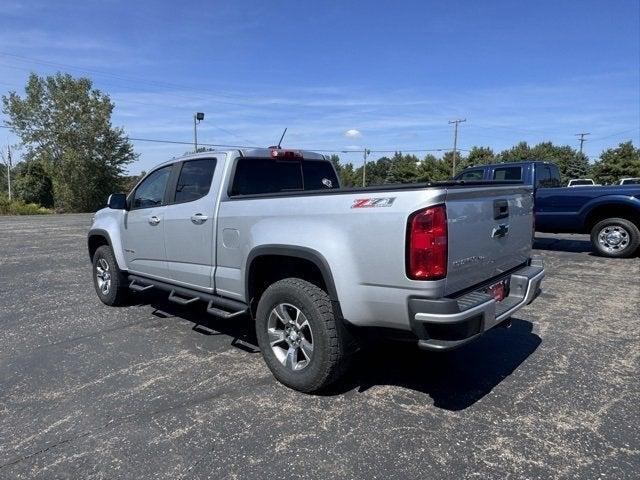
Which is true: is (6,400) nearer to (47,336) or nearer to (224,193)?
(47,336)

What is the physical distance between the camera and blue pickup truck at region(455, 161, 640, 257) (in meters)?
Answer: 9.32

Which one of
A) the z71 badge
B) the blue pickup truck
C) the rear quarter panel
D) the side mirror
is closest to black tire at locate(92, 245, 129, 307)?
the side mirror

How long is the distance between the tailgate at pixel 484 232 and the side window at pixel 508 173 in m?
7.24

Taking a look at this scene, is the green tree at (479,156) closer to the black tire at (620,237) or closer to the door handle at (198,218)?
the black tire at (620,237)

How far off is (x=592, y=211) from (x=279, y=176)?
779 cm

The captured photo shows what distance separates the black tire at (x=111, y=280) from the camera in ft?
19.6

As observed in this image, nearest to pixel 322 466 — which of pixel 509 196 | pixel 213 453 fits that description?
pixel 213 453

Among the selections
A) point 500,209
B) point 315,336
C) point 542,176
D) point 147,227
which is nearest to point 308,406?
point 315,336

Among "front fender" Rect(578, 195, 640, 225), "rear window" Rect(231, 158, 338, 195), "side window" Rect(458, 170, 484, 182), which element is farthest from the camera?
"side window" Rect(458, 170, 484, 182)

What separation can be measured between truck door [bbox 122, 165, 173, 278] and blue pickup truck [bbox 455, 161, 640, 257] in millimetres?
6158

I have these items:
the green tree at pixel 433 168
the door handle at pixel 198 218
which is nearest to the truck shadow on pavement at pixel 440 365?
the door handle at pixel 198 218

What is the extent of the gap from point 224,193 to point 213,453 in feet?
7.32

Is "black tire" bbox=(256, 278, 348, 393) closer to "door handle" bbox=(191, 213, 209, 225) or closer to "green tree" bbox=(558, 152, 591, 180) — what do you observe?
"door handle" bbox=(191, 213, 209, 225)

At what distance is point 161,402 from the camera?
350cm
